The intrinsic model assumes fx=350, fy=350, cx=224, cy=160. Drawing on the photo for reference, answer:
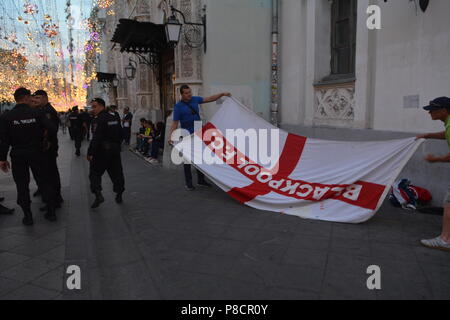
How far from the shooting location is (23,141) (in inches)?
196

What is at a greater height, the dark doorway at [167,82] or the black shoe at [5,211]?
the dark doorway at [167,82]

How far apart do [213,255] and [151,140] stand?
8091mm

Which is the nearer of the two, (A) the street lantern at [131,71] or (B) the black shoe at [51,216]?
(B) the black shoe at [51,216]

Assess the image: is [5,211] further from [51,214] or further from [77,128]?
[77,128]

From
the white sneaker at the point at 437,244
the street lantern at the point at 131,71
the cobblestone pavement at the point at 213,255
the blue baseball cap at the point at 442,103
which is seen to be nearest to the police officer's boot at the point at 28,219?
the cobblestone pavement at the point at 213,255

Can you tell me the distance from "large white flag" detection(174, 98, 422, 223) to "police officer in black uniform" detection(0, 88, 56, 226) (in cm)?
236

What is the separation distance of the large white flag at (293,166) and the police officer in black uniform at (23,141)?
236 centimetres

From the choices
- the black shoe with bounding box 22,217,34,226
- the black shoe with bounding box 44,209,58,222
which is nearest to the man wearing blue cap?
the black shoe with bounding box 44,209,58,222

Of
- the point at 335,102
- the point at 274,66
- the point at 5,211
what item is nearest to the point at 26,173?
the point at 5,211

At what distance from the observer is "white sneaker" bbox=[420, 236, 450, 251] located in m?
3.86

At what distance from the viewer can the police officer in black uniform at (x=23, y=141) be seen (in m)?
4.94

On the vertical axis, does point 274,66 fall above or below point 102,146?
above

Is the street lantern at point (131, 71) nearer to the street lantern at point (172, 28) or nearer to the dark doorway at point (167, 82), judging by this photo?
the dark doorway at point (167, 82)

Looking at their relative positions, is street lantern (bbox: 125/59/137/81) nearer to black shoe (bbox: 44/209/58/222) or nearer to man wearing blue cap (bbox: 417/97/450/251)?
black shoe (bbox: 44/209/58/222)
